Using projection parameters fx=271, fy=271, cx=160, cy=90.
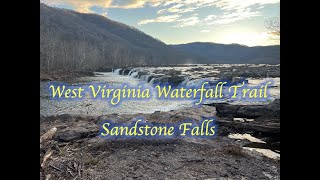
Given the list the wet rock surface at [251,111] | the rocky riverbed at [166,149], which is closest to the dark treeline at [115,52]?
the wet rock surface at [251,111]

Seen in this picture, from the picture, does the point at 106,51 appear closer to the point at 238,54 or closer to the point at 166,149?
the point at 238,54

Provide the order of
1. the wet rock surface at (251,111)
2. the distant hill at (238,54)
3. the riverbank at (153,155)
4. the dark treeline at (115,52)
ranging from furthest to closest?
the dark treeline at (115,52) → the distant hill at (238,54) → the wet rock surface at (251,111) → the riverbank at (153,155)

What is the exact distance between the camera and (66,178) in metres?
7.41

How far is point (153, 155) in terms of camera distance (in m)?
9.37

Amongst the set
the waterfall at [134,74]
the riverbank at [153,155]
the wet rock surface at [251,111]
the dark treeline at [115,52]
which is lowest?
the riverbank at [153,155]

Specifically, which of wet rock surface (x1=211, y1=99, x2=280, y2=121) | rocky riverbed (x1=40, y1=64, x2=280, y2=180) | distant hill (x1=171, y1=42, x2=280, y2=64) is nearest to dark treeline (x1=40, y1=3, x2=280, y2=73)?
distant hill (x1=171, y1=42, x2=280, y2=64)

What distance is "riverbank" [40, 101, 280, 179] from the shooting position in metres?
7.96

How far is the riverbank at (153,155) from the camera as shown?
796cm

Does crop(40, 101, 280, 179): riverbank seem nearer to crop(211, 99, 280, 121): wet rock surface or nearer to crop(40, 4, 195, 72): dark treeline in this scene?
crop(211, 99, 280, 121): wet rock surface

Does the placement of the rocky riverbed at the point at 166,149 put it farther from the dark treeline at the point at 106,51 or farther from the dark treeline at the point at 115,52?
the dark treeline at the point at 106,51

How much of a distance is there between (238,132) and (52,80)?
984 inches

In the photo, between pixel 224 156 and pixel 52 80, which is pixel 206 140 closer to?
pixel 224 156
